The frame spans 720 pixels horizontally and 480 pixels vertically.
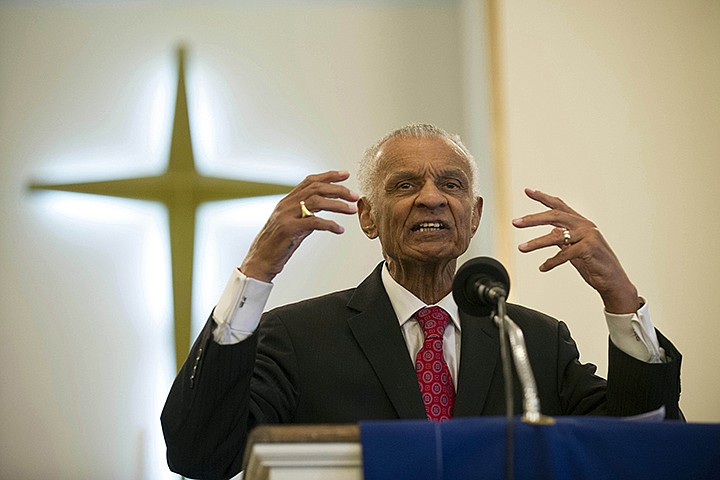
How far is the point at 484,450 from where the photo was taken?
1.56 m

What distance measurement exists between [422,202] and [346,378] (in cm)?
52

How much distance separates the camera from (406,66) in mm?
4980

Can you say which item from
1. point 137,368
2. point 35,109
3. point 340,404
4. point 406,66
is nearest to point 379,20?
point 406,66

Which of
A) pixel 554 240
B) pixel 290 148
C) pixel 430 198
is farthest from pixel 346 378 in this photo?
pixel 290 148

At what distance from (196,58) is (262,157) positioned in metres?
0.58

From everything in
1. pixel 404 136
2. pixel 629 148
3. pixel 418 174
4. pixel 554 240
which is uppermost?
pixel 629 148

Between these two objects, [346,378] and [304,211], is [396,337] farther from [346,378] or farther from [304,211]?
[304,211]

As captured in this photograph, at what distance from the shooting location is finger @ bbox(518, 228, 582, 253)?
7.61ft

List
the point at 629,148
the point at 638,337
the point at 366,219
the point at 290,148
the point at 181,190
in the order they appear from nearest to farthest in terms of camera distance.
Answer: the point at 638,337, the point at 366,219, the point at 629,148, the point at 181,190, the point at 290,148

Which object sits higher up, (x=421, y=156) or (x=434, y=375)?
(x=421, y=156)

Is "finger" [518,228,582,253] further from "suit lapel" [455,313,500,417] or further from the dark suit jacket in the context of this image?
"suit lapel" [455,313,500,417]

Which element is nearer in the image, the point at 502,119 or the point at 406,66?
the point at 502,119

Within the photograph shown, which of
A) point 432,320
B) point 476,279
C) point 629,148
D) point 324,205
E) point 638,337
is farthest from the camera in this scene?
point 629,148

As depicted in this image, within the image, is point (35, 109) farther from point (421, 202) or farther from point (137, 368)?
point (421, 202)
